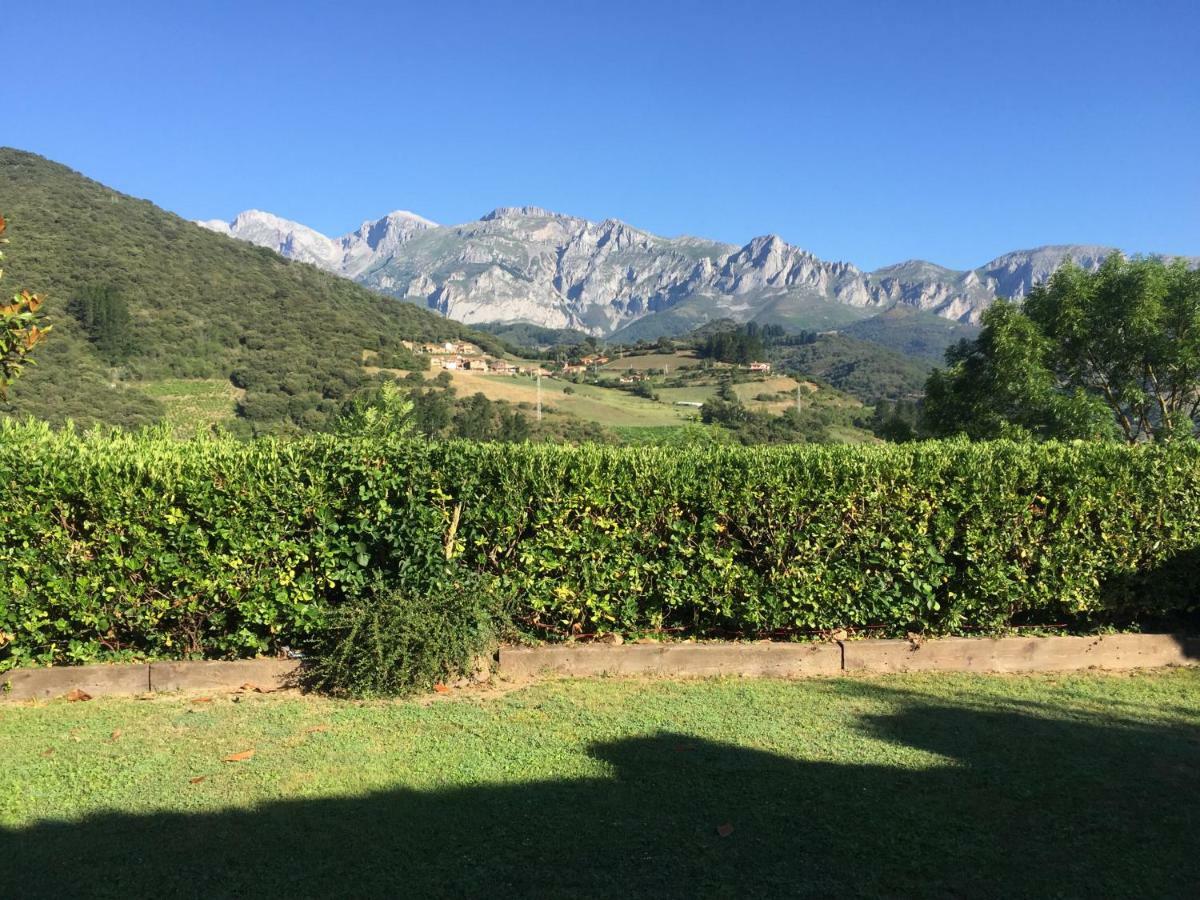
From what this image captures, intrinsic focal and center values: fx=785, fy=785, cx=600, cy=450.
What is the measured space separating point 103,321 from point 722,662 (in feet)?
206

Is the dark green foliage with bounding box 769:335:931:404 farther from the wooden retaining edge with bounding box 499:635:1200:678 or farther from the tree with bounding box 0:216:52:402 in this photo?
the tree with bounding box 0:216:52:402

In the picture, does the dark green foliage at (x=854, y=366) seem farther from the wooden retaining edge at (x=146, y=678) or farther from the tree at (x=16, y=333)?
the tree at (x=16, y=333)

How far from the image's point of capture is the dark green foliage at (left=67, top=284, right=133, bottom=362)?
55.7 m

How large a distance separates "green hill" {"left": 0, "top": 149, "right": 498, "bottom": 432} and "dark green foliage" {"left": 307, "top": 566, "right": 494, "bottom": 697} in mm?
35995

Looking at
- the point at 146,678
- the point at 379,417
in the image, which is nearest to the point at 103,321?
the point at 379,417

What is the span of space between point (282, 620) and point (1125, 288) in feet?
49.0

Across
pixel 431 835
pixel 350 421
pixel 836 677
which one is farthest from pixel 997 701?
pixel 350 421

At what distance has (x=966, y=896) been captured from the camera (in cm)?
314

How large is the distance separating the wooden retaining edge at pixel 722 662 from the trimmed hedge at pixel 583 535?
230 millimetres

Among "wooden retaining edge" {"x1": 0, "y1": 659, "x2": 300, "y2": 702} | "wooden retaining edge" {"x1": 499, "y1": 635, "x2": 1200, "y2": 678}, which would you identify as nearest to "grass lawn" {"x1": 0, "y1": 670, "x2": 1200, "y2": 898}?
"wooden retaining edge" {"x1": 0, "y1": 659, "x2": 300, "y2": 702}

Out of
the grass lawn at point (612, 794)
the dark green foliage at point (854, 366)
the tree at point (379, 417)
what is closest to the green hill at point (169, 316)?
the tree at point (379, 417)

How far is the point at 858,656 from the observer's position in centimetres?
614

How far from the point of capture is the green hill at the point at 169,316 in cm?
4878

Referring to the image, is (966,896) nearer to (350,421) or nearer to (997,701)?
(997,701)
